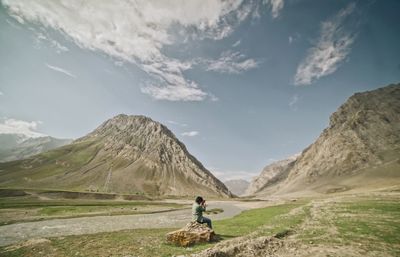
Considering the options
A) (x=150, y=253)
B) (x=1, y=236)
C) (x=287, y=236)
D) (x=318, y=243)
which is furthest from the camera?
(x=1, y=236)

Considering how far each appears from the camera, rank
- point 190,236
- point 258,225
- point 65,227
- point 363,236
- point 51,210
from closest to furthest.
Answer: point 190,236
point 363,236
point 258,225
point 65,227
point 51,210

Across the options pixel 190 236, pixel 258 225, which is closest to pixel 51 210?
pixel 258 225

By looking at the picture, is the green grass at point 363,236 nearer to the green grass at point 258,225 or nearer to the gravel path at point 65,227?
the green grass at point 258,225

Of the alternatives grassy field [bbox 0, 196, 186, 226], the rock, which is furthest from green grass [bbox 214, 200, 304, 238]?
grassy field [bbox 0, 196, 186, 226]

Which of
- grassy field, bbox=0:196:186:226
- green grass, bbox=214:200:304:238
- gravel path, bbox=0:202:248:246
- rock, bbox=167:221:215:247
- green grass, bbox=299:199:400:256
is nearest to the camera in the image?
green grass, bbox=299:199:400:256

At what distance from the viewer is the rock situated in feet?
71.6

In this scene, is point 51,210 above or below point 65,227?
above

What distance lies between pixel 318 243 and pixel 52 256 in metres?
20.9

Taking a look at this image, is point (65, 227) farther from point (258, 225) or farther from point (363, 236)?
point (363, 236)

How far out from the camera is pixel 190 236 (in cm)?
2203

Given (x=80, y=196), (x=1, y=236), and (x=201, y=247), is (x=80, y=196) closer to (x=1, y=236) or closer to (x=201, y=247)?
(x=1, y=236)

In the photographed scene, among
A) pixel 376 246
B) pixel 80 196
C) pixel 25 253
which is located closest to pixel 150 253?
pixel 25 253

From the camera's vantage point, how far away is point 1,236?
32.6m

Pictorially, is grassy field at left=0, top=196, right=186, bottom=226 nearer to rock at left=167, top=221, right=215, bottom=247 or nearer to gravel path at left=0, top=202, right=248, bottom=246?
gravel path at left=0, top=202, right=248, bottom=246
